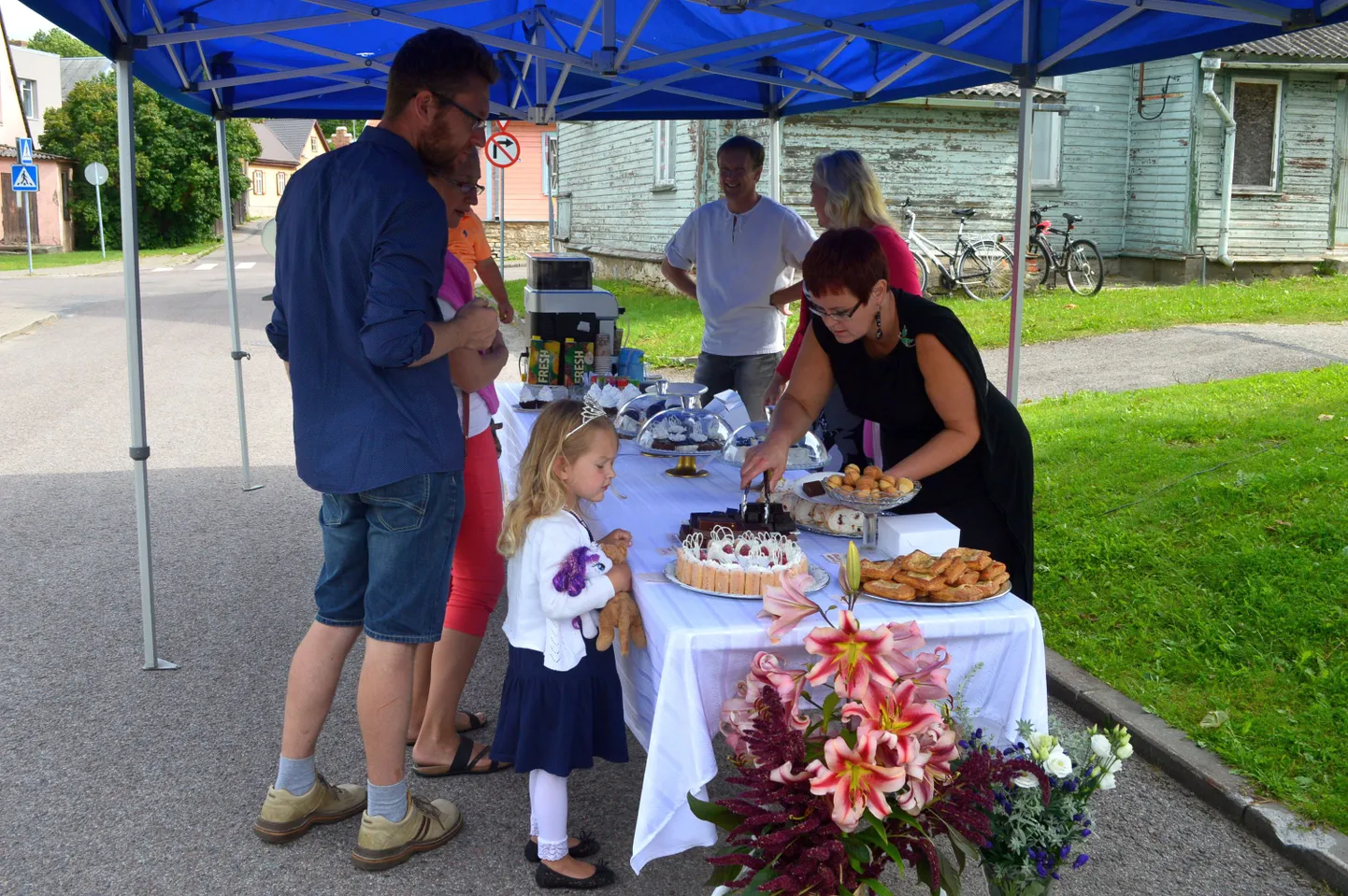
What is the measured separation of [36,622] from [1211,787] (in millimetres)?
4718

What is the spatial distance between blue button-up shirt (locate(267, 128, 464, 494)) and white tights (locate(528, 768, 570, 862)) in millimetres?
836

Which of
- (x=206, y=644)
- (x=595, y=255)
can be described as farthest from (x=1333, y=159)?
(x=206, y=644)

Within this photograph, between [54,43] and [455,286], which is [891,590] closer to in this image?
[455,286]

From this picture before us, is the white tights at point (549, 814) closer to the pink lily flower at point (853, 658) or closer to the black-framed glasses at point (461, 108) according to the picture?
the pink lily flower at point (853, 658)

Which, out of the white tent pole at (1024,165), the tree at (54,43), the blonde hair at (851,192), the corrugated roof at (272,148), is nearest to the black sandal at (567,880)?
the white tent pole at (1024,165)

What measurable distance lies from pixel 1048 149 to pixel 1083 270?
7.53 feet

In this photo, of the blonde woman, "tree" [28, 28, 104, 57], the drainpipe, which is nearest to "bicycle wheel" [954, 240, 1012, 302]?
the drainpipe

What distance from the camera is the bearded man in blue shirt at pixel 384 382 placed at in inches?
103

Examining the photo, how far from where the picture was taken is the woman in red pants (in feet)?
11.3

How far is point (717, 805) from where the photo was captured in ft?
7.82

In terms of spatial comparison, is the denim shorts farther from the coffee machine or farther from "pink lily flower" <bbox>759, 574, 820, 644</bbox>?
the coffee machine

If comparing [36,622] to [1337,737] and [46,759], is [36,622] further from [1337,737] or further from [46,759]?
[1337,737]

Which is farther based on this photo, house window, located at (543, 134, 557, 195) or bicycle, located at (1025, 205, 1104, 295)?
bicycle, located at (1025, 205, 1104, 295)

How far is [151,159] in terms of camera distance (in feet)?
133
